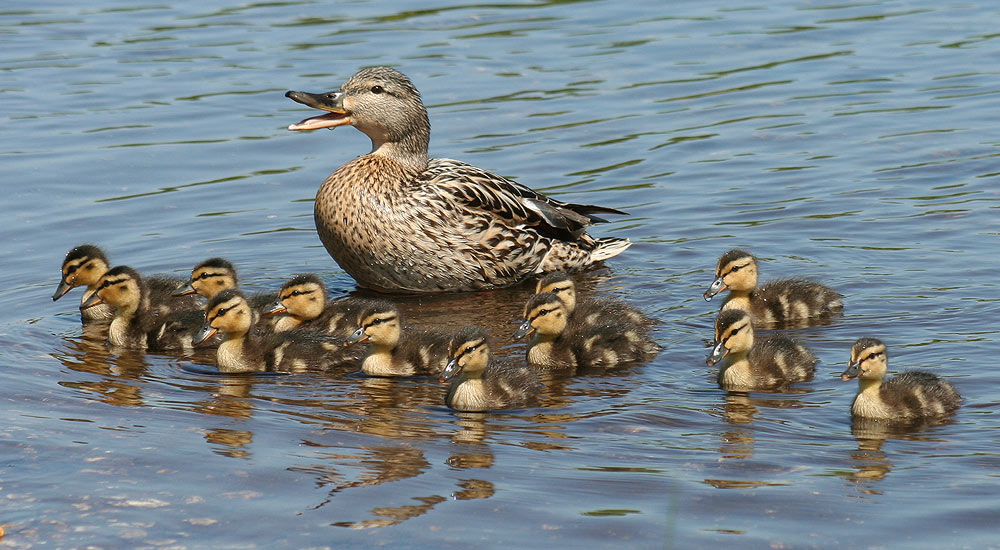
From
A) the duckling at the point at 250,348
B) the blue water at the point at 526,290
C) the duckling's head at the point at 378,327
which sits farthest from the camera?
the duckling at the point at 250,348

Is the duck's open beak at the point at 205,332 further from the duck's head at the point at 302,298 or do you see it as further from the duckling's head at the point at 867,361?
the duckling's head at the point at 867,361

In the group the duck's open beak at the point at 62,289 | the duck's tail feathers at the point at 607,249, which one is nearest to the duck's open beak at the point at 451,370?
the duck's open beak at the point at 62,289

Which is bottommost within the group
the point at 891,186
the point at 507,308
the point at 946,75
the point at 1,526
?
the point at 1,526

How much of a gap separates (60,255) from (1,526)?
176 inches

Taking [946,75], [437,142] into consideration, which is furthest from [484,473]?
[946,75]

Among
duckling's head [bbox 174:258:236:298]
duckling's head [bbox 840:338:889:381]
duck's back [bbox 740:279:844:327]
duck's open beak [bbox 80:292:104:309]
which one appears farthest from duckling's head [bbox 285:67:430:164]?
duckling's head [bbox 840:338:889:381]

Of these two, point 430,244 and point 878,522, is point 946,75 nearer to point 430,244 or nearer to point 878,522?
point 430,244

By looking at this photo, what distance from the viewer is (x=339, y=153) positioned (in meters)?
12.1

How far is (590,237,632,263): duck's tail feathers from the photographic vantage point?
32.1 ft

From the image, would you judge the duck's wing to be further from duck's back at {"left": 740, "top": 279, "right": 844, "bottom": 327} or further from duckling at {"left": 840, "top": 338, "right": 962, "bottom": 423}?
duckling at {"left": 840, "top": 338, "right": 962, "bottom": 423}

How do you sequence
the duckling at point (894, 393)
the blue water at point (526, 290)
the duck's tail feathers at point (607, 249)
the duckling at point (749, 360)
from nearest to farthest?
the blue water at point (526, 290), the duckling at point (894, 393), the duckling at point (749, 360), the duck's tail feathers at point (607, 249)

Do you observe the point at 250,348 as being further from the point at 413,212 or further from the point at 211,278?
the point at 413,212

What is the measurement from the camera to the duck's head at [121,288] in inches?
323

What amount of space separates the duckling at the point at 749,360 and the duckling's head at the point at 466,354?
1.09 meters
